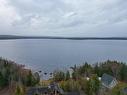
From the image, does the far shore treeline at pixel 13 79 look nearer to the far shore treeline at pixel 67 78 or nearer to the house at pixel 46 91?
the far shore treeline at pixel 67 78

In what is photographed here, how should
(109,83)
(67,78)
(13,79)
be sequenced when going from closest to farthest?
(109,83) → (67,78) → (13,79)

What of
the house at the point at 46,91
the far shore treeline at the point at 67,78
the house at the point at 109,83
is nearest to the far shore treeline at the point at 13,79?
the far shore treeline at the point at 67,78

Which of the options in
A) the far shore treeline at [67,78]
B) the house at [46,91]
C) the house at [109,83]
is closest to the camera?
the house at [46,91]

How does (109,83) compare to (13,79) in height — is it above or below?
above

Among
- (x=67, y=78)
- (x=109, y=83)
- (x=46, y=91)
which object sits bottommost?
(x=67, y=78)

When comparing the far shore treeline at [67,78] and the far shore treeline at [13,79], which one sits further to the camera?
the far shore treeline at [13,79]

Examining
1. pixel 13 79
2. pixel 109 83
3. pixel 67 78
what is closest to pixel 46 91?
pixel 109 83

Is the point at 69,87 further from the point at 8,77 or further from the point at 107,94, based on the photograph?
the point at 8,77

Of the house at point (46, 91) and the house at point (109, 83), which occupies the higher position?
the house at point (46, 91)

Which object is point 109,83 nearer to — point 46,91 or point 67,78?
point 67,78

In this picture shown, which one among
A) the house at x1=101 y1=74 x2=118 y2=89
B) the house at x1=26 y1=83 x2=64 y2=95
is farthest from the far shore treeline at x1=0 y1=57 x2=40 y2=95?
the house at x1=101 y1=74 x2=118 y2=89

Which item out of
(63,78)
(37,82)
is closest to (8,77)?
(37,82)

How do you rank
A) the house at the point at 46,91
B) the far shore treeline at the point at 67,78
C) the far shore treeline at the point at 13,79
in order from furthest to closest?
the far shore treeline at the point at 13,79, the far shore treeline at the point at 67,78, the house at the point at 46,91
